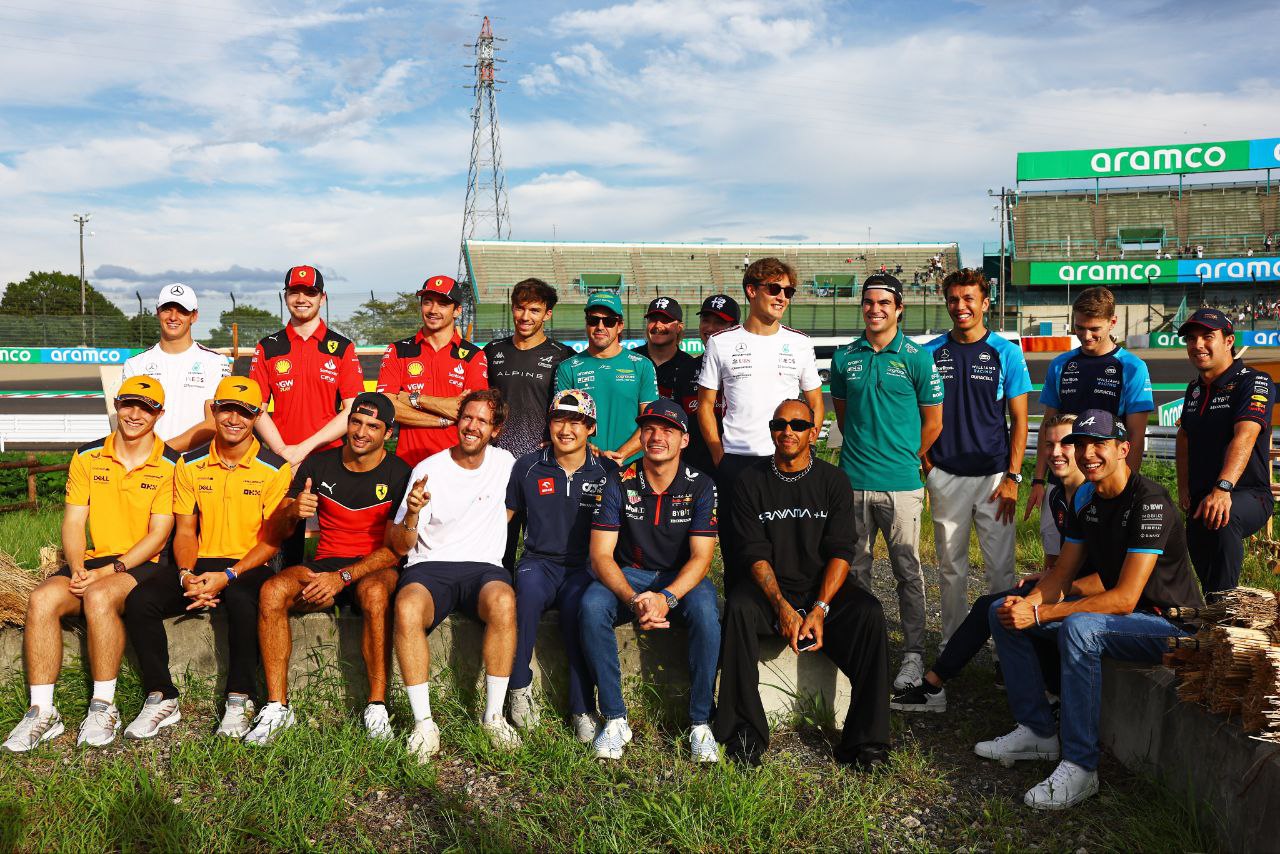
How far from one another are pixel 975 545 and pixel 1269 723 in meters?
5.35

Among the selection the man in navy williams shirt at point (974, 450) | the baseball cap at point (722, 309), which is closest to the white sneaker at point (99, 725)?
the baseball cap at point (722, 309)

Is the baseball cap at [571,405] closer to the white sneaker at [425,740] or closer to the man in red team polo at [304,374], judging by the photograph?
the man in red team polo at [304,374]

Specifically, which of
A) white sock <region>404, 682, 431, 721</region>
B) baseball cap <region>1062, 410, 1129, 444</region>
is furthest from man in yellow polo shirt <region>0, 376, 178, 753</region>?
baseball cap <region>1062, 410, 1129, 444</region>

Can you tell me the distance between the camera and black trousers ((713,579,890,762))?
4.25 metres

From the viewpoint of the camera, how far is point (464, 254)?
2035 inches

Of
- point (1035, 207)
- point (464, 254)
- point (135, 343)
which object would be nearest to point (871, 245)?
point (1035, 207)

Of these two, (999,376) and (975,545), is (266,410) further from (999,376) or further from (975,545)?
(975,545)

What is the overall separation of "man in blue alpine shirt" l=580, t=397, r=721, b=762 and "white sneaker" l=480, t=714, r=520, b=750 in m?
0.39

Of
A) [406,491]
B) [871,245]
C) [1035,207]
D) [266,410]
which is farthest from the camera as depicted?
[871,245]

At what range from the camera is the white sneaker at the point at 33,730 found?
4352 mm

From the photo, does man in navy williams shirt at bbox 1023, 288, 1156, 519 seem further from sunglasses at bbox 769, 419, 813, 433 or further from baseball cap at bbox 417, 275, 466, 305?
baseball cap at bbox 417, 275, 466, 305

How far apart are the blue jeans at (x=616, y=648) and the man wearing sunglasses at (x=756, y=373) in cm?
93

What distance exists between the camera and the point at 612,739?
4324mm

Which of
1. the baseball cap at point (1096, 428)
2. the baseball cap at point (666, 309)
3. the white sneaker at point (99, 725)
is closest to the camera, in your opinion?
the baseball cap at point (1096, 428)
